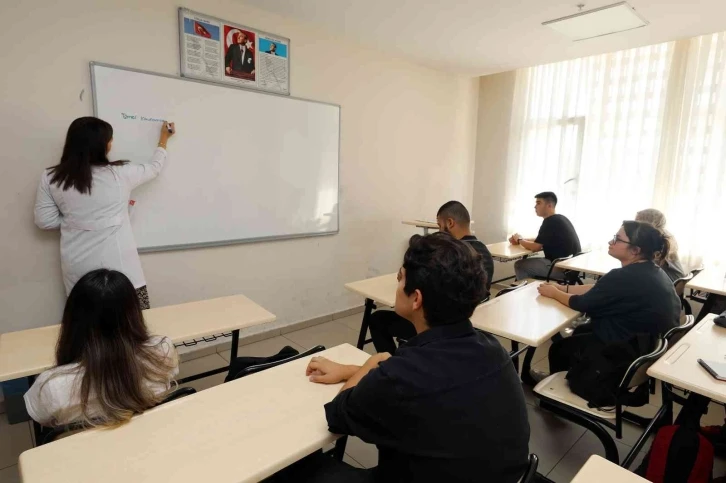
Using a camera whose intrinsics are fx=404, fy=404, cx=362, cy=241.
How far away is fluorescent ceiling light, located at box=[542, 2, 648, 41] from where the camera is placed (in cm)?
290

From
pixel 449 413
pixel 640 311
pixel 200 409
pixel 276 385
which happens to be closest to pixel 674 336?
pixel 640 311

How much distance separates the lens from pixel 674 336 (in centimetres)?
196

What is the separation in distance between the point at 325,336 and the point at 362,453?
1.58 meters

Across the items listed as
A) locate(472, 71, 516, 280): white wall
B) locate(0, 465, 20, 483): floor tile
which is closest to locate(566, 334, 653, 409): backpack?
locate(0, 465, 20, 483): floor tile

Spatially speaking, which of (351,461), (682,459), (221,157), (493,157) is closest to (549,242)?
(493,157)

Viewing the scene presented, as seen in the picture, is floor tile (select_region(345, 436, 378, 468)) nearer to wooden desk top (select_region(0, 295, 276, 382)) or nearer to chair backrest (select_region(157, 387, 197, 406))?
wooden desk top (select_region(0, 295, 276, 382))

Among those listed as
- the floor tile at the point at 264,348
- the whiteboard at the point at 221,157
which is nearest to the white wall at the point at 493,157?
the whiteboard at the point at 221,157

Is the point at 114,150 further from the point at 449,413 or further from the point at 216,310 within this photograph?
the point at 449,413

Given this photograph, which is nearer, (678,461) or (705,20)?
(678,461)

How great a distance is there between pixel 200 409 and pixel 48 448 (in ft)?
1.25

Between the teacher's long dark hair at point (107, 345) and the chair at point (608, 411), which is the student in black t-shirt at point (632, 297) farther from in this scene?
the teacher's long dark hair at point (107, 345)

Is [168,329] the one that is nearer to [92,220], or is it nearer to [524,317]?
[92,220]

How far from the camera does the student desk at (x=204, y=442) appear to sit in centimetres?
100

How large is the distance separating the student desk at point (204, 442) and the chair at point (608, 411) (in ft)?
3.57
